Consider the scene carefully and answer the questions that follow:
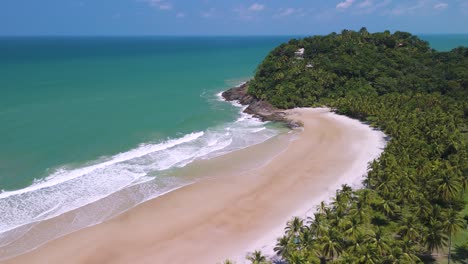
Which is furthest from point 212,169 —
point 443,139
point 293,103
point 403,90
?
point 403,90

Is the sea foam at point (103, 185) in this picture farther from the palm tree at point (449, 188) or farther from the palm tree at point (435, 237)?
the palm tree at point (449, 188)

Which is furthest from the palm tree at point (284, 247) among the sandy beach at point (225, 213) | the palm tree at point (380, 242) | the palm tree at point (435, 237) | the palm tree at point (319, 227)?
the palm tree at point (435, 237)

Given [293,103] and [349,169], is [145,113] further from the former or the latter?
[349,169]

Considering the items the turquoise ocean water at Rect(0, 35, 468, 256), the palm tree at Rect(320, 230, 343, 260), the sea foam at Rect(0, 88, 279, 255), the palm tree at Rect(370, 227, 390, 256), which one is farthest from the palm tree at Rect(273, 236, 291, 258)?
the turquoise ocean water at Rect(0, 35, 468, 256)

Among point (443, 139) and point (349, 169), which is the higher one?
point (443, 139)

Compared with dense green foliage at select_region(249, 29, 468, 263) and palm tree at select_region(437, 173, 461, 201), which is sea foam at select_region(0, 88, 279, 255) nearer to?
dense green foliage at select_region(249, 29, 468, 263)
